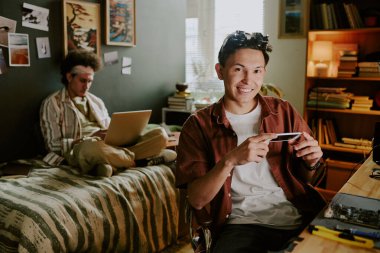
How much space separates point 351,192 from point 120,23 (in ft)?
9.90

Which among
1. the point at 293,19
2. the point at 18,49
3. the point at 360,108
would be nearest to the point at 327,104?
the point at 360,108

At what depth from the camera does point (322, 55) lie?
3.63 m

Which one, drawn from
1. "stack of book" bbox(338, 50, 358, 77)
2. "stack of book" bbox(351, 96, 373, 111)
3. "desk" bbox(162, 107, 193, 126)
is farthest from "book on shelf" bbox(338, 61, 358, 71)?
"desk" bbox(162, 107, 193, 126)

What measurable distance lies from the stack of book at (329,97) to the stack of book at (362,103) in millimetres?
51

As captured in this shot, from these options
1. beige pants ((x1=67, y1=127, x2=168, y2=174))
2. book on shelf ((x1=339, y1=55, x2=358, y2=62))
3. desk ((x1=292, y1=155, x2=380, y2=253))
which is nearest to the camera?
desk ((x1=292, y1=155, x2=380, y2=253))

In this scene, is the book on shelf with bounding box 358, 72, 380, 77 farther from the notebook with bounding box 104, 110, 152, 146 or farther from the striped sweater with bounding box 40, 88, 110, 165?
the striped sweater with bounding box 40, 88, 110, 165

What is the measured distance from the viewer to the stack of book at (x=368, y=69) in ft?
11.2

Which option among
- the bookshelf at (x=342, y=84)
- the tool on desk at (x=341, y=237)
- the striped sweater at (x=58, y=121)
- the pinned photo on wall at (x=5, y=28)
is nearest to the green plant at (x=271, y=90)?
the bookshelf at (x=342, y=84)

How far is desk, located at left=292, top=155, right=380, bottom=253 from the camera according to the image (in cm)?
102

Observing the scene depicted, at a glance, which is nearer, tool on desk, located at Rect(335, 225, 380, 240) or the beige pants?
tool on desk, located at Rect(335, 225, 380, 240)

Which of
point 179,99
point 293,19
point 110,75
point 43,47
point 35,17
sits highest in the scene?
point 293,19

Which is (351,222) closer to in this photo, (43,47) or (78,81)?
(78,81)

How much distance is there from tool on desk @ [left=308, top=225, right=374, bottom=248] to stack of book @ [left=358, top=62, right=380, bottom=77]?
2.71 meters

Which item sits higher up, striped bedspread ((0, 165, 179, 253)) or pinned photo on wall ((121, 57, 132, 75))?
pinned photo on wall ((121, 57, 132, 75))
